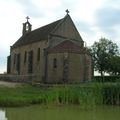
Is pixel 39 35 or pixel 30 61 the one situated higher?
pixel 39 35

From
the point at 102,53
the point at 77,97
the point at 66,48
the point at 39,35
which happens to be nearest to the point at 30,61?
the point at 39,35

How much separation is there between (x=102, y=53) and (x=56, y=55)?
97.8 ft

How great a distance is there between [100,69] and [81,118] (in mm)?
53867

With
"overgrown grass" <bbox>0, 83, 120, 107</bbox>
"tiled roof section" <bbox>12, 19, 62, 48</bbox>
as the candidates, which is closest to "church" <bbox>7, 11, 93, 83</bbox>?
"tiled roof section" <bbox>12, 19, 62, 48</bbox>

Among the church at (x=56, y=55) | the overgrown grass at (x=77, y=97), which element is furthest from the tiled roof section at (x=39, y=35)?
the overgrown grass at (x=77, y=97)

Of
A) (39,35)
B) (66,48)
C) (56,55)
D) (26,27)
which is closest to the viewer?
(66,48)

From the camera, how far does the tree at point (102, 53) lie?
69750 millimetres

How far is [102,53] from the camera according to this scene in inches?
2844

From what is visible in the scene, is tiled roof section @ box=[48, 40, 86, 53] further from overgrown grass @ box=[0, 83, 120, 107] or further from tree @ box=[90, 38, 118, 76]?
tree @ box=[90, 38, 118, 76]

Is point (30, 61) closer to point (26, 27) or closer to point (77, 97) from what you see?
point (26, 27)

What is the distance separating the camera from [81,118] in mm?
16609

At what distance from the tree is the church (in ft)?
63.3

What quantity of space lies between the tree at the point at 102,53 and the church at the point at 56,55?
759 inches

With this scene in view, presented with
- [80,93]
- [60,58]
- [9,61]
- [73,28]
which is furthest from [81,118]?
[9,61]
